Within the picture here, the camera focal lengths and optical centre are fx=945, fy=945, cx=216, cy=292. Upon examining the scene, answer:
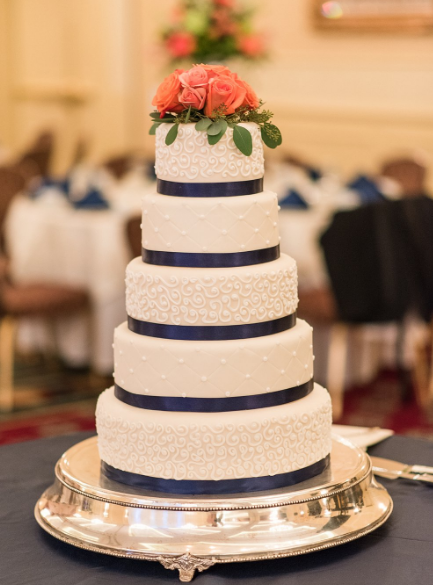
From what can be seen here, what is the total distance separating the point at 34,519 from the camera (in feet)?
6.31

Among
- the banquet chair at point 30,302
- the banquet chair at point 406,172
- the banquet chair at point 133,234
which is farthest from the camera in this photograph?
the banquet chair at point 406,172

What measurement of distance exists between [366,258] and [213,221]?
9.97 ft

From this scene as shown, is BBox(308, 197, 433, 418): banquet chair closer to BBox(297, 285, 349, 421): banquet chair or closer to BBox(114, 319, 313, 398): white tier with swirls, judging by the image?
BBox(297, 285, 349, 421): banquet chair

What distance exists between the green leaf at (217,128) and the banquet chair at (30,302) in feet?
12.0

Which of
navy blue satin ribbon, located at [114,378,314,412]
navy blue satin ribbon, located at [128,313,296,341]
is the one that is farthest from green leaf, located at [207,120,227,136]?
navy blue satin ribbon, located at [114,378,314,412]

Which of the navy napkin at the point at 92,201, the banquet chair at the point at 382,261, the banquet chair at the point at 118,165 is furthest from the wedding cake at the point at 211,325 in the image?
the banquet chair at the point at 118,165

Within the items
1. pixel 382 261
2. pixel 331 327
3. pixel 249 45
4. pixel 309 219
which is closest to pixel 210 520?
pixel 382 261

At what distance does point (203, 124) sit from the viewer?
5.84ft

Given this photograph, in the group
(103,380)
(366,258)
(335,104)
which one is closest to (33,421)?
(103,380)

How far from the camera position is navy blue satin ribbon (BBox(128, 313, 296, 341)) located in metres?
1.79

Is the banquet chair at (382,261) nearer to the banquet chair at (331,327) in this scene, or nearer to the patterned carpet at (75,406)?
the banquet chair at (331,327)

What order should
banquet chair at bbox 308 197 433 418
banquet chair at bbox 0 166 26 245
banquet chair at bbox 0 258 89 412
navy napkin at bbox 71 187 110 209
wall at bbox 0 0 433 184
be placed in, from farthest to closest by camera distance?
wall at bbox 0 0 433 184 → banquet chair at bbox 0 166 26 245 → navy napkin at bbox 71 187 110 209 → banquet chair at bbox 0 258 89 412 → banquet chair at bbox 308 197 433 418

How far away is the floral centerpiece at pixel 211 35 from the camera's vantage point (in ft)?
19.9

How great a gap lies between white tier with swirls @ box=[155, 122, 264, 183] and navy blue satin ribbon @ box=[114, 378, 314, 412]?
0.42 metres
